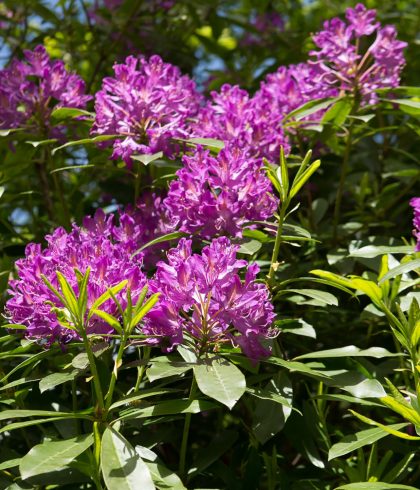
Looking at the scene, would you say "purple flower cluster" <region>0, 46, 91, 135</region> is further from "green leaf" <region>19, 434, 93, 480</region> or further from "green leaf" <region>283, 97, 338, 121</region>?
"green leaf" <region>19, 434, 93, 480</region>

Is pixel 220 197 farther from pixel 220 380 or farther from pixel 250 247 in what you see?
pixel 220 380

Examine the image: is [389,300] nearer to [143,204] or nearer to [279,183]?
[279,183]

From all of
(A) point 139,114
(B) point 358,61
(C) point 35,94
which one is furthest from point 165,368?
(B) point 358,61

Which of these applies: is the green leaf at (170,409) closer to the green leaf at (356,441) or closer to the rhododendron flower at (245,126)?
the green leaf at (356,441)

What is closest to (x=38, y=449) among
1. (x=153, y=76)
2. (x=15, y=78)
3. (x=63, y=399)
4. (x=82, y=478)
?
(x=82, y=478)

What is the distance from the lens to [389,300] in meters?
1.73

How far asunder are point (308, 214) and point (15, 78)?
967mm

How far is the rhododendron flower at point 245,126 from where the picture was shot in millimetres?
2154

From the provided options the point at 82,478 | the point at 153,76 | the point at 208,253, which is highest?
the point at 153,76

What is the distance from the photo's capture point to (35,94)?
2256mm

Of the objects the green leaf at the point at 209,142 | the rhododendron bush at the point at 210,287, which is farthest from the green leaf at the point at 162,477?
the green leaf at the point at 209,142

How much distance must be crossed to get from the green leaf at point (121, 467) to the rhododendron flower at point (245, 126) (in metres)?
0.93

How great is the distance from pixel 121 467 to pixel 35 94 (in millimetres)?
1253

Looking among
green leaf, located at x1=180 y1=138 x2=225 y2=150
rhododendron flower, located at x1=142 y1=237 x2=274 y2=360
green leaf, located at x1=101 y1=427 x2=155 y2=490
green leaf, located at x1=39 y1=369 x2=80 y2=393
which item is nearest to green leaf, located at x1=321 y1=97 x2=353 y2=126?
green leaf, located at x1=180 y1=138 x2=225 y2=150
